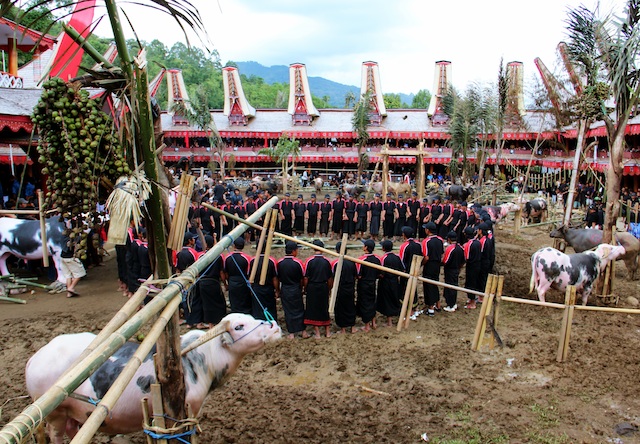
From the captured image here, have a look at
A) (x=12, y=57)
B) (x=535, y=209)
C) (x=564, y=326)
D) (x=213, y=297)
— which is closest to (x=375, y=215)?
(x=535, y=209)

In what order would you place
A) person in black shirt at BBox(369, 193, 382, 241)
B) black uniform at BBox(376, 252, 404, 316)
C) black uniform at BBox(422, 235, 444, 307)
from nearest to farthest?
black uniform at BBox(376, 252, 404, 316) → black uniform at BBox(422, 235, 444, 307) → person in black shirt at BBox(369, 193, 382, 241)

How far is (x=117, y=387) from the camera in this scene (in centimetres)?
315

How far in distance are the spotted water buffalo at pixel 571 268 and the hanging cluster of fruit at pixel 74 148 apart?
9.48 meters

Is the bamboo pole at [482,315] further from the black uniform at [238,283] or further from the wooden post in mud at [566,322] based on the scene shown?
the black uniform at [238,283]

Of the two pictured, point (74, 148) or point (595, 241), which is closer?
point (74, 148)

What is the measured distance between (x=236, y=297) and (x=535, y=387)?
17.5 ft

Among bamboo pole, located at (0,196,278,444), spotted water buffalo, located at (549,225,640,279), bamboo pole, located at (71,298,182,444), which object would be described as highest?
bamboo pole, located at (0,196,278,444)

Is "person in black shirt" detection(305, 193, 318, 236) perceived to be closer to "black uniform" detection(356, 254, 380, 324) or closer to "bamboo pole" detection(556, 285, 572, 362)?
"black uniform" detection(356, 254, 380, 324)

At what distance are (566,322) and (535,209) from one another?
46.6 feet

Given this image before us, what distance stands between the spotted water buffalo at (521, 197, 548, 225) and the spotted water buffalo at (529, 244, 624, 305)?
10272 millimetres

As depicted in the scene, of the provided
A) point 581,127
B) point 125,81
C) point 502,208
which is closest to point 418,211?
point 502,208

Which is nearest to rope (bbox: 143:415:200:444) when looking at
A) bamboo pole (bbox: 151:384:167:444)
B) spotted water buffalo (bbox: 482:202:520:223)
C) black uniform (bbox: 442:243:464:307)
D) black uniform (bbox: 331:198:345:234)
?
bamboo pole (bbox: 151:384:167:444)

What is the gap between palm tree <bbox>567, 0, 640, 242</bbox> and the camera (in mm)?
9953

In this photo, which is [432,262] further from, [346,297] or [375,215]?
[375,215]
